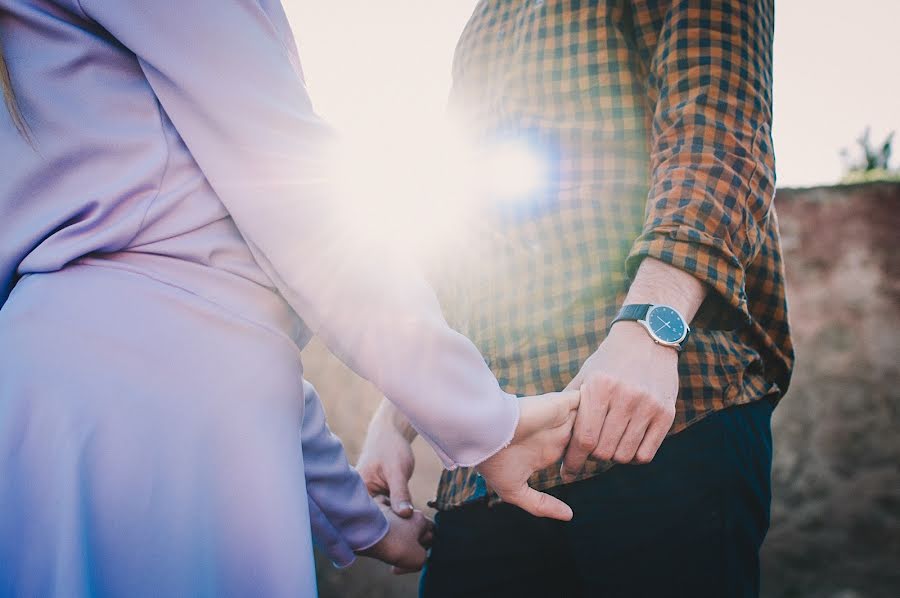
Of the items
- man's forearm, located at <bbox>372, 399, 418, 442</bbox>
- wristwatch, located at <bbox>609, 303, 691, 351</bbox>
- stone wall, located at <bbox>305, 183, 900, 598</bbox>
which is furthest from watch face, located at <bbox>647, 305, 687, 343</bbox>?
stone wall, located at <bbox>305, 183, 900, 598</bbox>

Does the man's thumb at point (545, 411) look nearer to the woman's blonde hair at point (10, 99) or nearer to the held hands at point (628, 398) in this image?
the held hands at point (628, 398)

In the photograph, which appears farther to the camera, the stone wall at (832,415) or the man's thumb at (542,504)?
the stone wall at (832,415)

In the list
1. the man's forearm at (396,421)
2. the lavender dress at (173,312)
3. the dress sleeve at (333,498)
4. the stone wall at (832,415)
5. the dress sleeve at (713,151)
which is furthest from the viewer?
the stone wall at (832,415)

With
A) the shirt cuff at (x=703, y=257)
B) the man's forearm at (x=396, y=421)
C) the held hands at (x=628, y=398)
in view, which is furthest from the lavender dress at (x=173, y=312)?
the man's forearm at (x=396, y=421)

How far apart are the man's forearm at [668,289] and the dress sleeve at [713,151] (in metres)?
0.02

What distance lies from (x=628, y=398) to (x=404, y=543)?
79 centimetres

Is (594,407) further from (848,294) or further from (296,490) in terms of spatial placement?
(848,294)

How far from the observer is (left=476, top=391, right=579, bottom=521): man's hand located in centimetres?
91

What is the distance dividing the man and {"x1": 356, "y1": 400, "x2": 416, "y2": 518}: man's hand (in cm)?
13

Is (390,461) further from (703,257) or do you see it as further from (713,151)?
(713,151)

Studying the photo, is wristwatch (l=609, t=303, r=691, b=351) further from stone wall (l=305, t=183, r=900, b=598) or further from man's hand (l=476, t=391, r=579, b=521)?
stone wall (l=305, t=183, r=900, b=598)

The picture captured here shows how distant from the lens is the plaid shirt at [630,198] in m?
1.00

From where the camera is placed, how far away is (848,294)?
3387 millimetres

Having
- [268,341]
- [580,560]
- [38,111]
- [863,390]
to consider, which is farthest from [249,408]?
[863,390]
